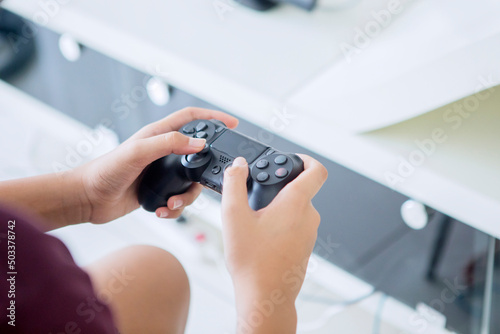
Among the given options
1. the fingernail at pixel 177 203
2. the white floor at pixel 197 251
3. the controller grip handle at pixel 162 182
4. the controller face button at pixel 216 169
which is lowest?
the white floor at pixel 197 251

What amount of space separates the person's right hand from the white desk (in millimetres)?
165

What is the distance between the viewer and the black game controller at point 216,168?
0.50m

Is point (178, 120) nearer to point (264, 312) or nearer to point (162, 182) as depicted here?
point (162, 182)

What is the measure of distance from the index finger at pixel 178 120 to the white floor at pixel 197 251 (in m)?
0.33

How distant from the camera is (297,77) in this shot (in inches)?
25.3

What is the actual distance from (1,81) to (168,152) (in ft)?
2.64

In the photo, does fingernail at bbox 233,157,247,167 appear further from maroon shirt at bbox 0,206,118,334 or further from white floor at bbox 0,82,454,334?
white floor at bbox 0,82,454,334

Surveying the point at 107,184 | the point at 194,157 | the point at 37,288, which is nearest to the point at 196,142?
the point at 194,157

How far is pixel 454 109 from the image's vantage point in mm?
595

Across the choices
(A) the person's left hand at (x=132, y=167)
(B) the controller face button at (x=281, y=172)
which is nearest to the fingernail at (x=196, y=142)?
(A) the person's left hand at (x=132, y=167)

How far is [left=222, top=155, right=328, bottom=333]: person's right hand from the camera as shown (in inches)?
16.7

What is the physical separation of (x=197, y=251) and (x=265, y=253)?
1.83 feet

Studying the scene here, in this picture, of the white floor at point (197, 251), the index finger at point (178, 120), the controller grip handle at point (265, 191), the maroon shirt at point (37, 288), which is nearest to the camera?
the maroon shirt at point (37, 288)

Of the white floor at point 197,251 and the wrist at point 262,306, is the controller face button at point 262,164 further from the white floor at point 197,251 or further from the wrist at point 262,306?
the white floor at point 197,251
